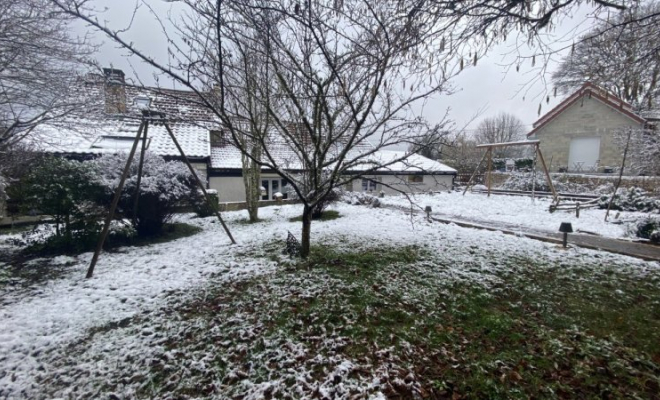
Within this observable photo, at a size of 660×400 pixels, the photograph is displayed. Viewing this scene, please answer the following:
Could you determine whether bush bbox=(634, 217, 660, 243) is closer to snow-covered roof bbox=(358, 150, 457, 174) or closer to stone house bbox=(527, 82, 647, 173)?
snow-covered roof bbox=(358, 150, 457, 174)

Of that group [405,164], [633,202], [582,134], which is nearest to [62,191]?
[405,164]

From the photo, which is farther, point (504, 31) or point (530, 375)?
point (504, 31)

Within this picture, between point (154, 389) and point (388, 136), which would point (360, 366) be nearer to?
point (154, 389)

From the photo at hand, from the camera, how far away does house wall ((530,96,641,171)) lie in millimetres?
15695

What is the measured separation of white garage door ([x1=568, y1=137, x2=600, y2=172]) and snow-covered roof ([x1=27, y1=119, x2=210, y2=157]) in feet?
71.0

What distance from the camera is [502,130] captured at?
113ft

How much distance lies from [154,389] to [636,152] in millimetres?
15653

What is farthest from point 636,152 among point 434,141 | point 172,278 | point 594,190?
point 172,278

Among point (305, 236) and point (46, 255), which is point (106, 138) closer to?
point (46, 255)

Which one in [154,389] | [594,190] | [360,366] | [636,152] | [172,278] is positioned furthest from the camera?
[594,190]

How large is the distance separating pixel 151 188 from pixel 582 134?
23.0 meters

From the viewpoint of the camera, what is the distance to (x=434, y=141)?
4.14 m

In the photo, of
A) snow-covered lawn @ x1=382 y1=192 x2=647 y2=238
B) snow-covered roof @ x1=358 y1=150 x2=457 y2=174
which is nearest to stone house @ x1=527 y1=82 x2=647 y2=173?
snow-covered roof @ x1=358 y1=150 x2=457 y2=174

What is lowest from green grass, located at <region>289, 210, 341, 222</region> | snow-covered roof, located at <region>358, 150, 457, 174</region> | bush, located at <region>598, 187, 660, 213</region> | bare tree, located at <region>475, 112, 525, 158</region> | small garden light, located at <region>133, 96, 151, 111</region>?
green grass, located at <region>289, 210, 341, 222</region>
